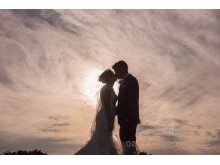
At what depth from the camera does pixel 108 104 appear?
8891 mm

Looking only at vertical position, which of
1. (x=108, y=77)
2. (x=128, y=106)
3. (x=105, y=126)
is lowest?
(x=105, y=126)

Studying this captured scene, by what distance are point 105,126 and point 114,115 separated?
0.27 meters

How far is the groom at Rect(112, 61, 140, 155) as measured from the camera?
856cm

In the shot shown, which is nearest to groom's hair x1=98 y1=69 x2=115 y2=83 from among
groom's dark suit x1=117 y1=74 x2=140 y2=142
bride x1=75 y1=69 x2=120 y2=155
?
bride x1=75 y1=69 x2=120 y2=155

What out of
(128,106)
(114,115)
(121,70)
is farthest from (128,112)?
(121,70)

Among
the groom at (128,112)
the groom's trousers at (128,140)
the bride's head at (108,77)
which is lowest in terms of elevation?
the groom's trousers at (128,140)

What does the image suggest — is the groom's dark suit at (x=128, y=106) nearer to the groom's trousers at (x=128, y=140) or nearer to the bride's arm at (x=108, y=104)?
the groom's trousers at (x=128, y=140)

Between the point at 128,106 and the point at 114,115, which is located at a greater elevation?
the point at 128,106

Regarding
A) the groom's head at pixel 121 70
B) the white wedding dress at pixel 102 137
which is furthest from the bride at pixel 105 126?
the groom's head at pixel 121 70

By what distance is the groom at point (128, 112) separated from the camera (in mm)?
8562

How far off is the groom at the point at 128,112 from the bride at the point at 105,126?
0.17 metres

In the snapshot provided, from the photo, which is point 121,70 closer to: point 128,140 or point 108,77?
point 108,77
